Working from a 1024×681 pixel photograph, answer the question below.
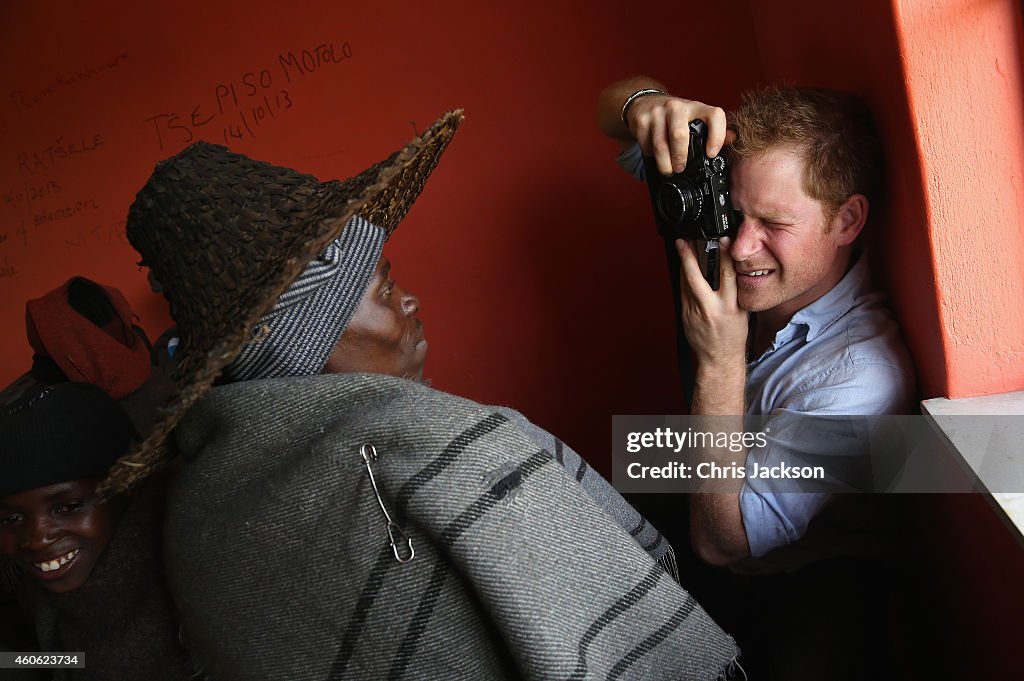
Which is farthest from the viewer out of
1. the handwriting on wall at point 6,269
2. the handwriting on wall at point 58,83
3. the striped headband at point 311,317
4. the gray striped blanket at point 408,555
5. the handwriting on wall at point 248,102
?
the handwriting on wall at point 6,269

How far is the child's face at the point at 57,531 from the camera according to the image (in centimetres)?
121

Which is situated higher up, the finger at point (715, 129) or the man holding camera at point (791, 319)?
the finger at point (715, 129)

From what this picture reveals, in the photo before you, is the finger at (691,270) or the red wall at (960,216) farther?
the finger at (691,270)

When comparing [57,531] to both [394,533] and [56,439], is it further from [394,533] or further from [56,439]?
[394,533]

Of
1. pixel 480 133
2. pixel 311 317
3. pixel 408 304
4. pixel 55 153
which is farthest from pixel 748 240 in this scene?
pixel 55 153

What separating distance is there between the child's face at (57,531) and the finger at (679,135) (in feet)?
3.58

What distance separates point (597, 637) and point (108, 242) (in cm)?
217

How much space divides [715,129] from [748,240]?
187mm

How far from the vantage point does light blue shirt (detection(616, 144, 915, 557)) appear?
1.16m

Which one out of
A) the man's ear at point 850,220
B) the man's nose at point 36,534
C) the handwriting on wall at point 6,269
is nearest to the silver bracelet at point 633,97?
the man's ear at point 850,220

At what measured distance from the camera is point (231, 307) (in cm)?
95

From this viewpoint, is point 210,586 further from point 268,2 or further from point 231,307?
point 268,2
